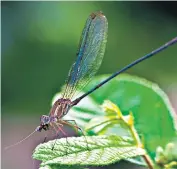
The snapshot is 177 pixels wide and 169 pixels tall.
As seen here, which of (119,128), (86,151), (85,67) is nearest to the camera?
(86,151)

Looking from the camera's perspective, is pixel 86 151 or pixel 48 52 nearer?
pixel 86 151

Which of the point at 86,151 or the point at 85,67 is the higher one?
the point at 85,67

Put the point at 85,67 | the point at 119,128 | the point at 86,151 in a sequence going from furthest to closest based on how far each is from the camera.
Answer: the point at 85,67, the point at 119,128, the point at 86,151

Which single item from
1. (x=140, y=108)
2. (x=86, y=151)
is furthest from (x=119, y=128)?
(x=86, y=151)

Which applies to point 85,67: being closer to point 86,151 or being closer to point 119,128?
point 119,128

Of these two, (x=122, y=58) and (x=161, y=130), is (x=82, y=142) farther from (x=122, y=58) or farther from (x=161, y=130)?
(x=122, y=58)

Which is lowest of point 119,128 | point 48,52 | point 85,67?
point 119,128

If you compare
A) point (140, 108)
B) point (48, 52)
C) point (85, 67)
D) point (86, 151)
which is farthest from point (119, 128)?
point (48, 52)

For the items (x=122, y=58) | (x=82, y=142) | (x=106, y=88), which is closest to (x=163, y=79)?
(x=122, y=58)
